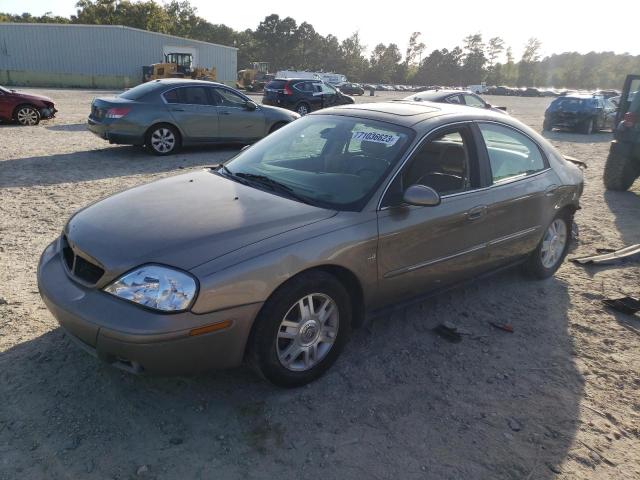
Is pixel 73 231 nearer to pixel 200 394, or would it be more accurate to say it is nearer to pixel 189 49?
pixel 200 394

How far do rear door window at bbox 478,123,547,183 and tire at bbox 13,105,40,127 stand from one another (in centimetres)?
1349

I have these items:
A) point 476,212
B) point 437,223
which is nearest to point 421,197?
point 437,223

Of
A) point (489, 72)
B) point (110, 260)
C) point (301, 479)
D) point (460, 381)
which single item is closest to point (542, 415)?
point (460, 381)

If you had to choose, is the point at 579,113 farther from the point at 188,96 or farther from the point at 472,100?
the point at 188,96

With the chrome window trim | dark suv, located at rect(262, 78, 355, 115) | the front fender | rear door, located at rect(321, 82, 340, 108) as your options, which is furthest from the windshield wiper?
rear door, located at rect(321, 82, 340, 108)

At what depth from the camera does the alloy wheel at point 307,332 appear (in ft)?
9.30

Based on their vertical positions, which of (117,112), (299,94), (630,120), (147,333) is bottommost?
(147,333)

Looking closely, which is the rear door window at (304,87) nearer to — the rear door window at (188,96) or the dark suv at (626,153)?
the rear door window at (188,96)

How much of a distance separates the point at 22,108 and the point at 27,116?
0.78 feet

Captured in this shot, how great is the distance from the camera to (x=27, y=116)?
44.4 feet

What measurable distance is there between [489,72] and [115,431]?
428 ft

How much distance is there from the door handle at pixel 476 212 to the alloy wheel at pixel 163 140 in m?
7.81

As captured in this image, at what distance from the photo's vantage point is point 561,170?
460cm

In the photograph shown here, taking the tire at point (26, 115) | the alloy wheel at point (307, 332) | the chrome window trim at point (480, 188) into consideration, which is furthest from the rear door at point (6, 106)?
the alloy wheel at point (307, 332)
